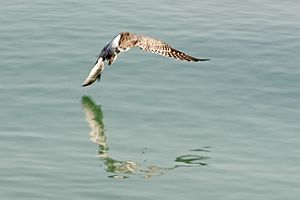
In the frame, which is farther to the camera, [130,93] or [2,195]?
[130,93]

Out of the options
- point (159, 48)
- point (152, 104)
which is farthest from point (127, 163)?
point (152, 104)

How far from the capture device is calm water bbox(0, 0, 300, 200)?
17797 millimetres

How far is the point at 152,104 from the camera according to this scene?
21.7 meters

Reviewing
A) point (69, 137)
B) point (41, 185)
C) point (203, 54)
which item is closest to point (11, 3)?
point (203, 54)

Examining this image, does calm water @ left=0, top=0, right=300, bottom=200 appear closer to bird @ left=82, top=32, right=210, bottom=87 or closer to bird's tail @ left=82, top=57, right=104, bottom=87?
bird's tail @ left=82, top=57, right=104, bottom=87

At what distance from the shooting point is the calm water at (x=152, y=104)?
17797 millimetres

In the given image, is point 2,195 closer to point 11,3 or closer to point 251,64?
point 251,64

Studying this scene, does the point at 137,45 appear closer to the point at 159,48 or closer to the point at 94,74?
the point at 159,48

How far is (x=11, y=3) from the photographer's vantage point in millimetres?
28312

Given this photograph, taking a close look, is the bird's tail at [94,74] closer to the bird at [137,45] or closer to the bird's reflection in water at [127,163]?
the bird at [137,45]

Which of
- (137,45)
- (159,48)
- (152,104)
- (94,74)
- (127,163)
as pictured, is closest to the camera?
(127,163)

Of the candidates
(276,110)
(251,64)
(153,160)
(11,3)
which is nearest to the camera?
(153,160)

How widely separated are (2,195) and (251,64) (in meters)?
9.35

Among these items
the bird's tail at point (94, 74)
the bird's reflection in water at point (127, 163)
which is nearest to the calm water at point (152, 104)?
the bird's reflection in water at point (127, 163)
